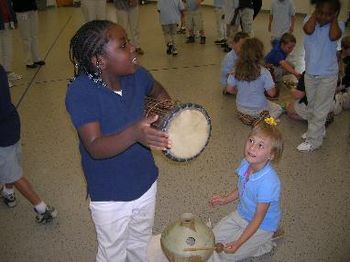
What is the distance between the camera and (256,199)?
1.99m

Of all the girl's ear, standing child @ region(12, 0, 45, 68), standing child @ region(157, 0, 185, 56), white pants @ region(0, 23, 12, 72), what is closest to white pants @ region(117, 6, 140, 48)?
standing child @ region(157, 0, 185, 56)

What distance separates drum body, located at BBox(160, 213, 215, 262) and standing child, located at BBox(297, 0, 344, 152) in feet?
5.80

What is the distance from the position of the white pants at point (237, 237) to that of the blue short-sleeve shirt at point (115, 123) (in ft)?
2.41

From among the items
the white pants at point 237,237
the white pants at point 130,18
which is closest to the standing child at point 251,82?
the white pants at point 237,237

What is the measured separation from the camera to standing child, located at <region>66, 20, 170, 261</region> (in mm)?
1346

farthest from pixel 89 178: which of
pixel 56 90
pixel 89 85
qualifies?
pixel 56 90

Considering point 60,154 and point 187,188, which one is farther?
point 60,154

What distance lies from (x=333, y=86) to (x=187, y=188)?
56.3 inches

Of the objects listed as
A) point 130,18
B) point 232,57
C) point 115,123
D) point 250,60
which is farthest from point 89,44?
point 130,18

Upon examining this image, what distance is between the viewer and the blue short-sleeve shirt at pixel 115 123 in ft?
4.60

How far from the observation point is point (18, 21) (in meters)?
5.50

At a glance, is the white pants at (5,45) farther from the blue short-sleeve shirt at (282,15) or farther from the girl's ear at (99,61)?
the girl's ear at (99,61)

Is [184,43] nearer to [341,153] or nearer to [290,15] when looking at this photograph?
[290,15]

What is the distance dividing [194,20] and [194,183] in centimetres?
452
